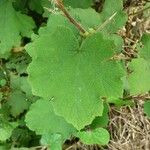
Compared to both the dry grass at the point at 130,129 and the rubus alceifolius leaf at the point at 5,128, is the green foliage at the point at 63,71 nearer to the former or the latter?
the rubus alceifolius leaf at the point at 5,128

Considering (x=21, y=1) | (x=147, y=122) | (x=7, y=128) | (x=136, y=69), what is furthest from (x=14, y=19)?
(x=147, y=122)

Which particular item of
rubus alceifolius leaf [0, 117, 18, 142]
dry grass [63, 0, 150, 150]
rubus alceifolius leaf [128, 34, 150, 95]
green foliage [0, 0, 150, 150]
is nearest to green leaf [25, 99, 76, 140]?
green foliage [0, 0, 150, 150]

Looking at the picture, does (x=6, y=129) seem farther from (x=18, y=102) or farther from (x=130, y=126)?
(x=130, y=126)

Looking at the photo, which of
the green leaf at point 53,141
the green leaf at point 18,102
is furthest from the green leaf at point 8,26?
the green leaf at point 53,141

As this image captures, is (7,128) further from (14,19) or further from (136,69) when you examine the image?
(136,69)

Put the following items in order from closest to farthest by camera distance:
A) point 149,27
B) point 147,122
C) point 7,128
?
point 7,128
point 147,122
point 149,27

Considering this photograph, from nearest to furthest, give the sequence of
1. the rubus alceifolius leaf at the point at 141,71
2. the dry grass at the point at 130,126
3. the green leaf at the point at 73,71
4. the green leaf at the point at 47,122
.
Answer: the green leaf at the point at 73,71 → the rubus alceifolius leaf at the point at 141,71 → the green leaf at the point at 47,122 → the dry grass at the point at 130,126

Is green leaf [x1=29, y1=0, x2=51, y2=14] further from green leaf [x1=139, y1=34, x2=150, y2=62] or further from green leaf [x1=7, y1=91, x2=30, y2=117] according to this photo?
green leaf [x1=139, y1=34, x2=150, y2=62]
